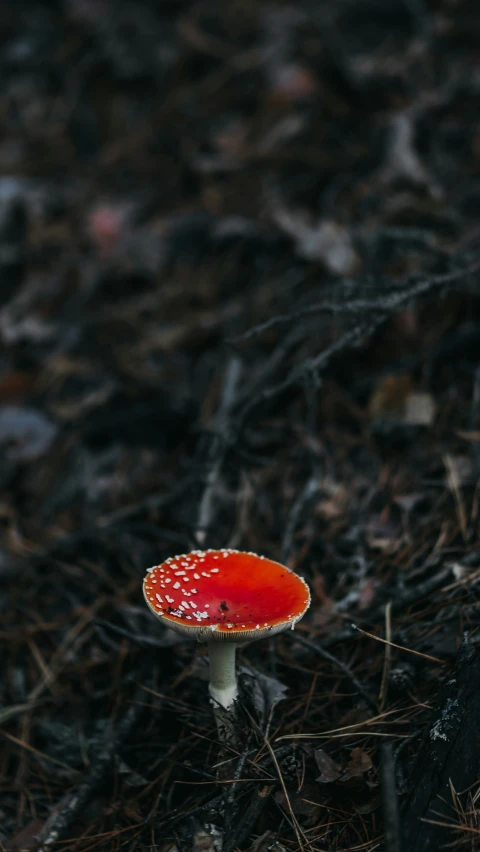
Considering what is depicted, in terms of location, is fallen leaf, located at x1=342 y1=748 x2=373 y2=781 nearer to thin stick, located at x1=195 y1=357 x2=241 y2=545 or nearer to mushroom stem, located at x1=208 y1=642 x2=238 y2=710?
mushroom stem, located at x1=208 y1=642 x2=238 y2=710

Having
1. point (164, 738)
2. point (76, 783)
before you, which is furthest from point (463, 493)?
point (76, 783)

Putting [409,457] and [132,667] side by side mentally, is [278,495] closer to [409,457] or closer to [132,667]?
[409,457]

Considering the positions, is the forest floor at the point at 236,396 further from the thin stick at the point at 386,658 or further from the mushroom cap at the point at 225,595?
the mushroom cap at the point at 225,595

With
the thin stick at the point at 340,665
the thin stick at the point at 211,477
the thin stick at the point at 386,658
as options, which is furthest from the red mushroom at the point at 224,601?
the thin stick at the point at 211,477

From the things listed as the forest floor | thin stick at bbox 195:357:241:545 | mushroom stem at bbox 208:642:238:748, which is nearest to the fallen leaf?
the forest floor

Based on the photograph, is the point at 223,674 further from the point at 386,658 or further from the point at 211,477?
the point at 211,477

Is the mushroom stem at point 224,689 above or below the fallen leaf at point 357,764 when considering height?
above
